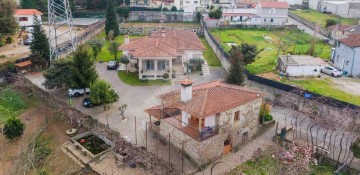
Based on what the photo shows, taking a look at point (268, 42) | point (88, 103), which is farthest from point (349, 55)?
point (88, 103)

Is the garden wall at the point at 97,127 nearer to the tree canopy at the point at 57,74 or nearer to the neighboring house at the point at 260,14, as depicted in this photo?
the tree canopy at the point at 57,74

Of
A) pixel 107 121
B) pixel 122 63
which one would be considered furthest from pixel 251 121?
pixel 122 63

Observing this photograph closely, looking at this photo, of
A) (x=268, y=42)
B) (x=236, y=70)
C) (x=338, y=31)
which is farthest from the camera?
(x=268, y=42)

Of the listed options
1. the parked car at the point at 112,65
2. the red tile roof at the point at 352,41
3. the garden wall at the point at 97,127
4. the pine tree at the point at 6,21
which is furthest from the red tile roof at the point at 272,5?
the garden wall at the point at 97,127

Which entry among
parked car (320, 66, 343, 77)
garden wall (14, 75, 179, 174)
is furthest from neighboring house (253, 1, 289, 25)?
garden wall (14, 75, 179, 174)

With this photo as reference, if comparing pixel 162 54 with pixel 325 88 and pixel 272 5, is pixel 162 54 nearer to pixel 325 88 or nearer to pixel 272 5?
pixel 325 88
